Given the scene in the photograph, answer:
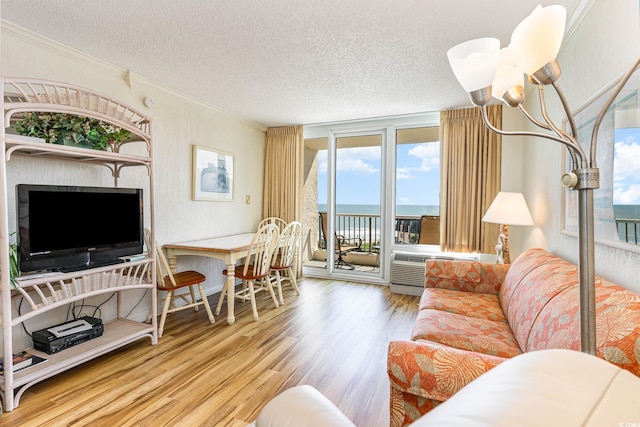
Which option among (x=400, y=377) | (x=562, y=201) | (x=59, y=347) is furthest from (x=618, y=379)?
(x=59, y=347)

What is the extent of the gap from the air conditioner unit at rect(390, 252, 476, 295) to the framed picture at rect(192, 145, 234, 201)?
2.45m

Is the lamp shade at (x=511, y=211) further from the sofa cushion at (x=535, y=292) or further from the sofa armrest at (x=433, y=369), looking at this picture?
the sofa armrest at (x=433, y=369)

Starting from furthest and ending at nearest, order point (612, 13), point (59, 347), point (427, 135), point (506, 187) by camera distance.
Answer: point (427, 135) < point (506, 187) < point (59, 347) < point (612, 13)

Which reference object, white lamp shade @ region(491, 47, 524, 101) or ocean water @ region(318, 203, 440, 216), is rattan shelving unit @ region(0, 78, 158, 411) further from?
ocean water @ region(318, 203, 440, 216)

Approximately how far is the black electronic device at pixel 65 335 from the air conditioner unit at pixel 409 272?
3217mm

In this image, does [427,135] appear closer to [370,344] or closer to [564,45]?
[564,45]

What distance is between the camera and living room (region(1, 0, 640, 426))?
1.59m

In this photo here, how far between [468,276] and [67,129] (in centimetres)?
313

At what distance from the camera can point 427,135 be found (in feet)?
14.4

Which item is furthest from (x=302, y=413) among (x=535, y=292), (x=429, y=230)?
(x=429, y=230)

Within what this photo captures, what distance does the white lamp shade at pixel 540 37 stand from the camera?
815mm

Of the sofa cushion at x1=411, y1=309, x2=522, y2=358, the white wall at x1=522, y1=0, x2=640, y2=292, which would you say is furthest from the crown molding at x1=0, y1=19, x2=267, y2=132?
the white wall at x1=522, y1=0, x2=640, y2=292

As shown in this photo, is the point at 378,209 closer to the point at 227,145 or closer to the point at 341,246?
the point at 341,246

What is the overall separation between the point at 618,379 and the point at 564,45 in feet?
8.50
